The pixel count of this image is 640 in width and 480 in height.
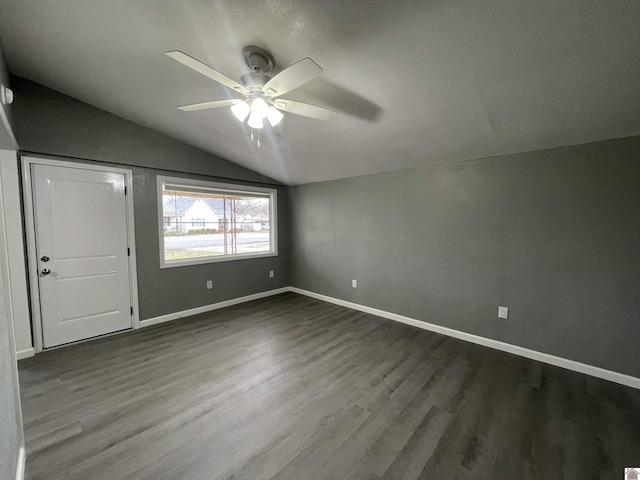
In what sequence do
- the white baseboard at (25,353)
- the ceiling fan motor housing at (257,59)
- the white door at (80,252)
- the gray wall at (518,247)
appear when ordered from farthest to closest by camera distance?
the white door at (80,252), the white baseboard at (25,353), the gray wall at (518,247), the ceiling fan motor housing at (257,59)

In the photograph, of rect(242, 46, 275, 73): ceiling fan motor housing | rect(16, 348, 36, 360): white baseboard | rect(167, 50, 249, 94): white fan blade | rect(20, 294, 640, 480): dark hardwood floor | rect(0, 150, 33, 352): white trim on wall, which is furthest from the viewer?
rect(16, 348, 36, 360): white baseboard

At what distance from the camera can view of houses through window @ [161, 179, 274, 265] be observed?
380 cm

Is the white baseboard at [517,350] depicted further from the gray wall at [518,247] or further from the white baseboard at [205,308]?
the white baseboard at [205,308]

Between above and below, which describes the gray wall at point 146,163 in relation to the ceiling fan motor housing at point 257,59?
below

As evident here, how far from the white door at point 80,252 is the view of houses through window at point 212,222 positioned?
0.58 metres

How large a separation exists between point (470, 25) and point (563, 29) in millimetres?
474

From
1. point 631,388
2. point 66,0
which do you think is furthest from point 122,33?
point 631,388

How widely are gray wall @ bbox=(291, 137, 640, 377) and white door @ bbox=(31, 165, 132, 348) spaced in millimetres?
3184

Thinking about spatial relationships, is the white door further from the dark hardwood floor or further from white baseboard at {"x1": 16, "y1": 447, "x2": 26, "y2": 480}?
white baseboard at {"x1": 16, "y1": 447, "x2": 26, "y2": 480}

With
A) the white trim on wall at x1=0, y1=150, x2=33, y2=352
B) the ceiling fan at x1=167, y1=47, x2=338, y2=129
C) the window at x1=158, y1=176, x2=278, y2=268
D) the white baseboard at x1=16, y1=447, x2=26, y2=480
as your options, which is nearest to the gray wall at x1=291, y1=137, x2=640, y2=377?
the window at x1=158, y1=176, x2=278, y2=268

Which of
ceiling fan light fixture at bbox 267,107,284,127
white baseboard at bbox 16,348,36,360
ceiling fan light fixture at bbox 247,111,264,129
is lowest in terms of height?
white baseboard at bbox 16,348,36,360

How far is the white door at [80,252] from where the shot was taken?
9.15 feet

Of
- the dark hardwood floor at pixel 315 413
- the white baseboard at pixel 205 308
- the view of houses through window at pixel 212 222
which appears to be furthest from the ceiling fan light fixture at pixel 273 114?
the white baseboard at pixel 205 308

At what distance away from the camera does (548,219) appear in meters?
2.57
